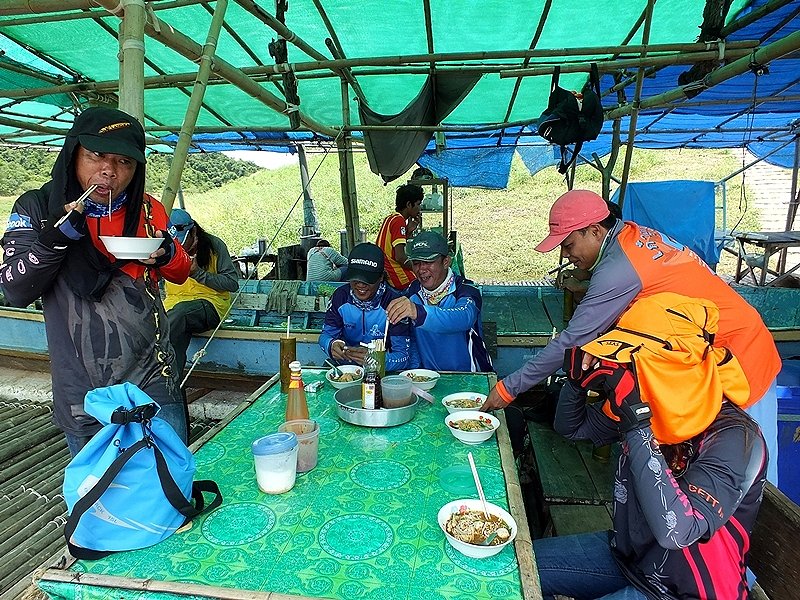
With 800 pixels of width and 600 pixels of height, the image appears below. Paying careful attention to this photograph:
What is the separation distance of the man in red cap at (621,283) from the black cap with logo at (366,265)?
109 centimetres

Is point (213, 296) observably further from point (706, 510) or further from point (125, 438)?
point (706, 510)

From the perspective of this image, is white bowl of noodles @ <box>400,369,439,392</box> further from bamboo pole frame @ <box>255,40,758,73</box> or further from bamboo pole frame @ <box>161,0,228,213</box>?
bamboo pole frame @ <box>255,40,758,73</box>

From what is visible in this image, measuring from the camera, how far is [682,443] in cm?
148

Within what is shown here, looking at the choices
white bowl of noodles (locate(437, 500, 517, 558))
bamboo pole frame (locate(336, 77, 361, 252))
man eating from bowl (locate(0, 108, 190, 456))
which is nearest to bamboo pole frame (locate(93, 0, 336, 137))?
man eating from bowl (locate(0, 108, 190, 456))

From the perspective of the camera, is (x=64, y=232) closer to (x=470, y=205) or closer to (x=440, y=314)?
(x=440, y=314)

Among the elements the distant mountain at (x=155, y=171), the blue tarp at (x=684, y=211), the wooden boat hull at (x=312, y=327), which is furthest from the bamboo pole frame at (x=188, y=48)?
the distant mountain at (x=155, y=171)

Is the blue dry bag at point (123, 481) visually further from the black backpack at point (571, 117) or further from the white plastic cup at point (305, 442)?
the black backpack at point (571, 117)

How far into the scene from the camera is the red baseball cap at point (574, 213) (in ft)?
6.89

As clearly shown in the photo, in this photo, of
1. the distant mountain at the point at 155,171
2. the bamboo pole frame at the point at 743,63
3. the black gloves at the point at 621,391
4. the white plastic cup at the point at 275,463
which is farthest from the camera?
the distant mountain at the point at 155,171

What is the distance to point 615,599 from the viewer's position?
148cm

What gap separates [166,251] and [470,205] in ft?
64.2

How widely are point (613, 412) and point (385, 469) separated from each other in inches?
30.6

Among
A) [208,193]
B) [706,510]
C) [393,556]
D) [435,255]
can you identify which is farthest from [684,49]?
[208,193]

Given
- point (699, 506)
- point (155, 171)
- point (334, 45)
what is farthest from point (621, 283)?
point (155, 171)
